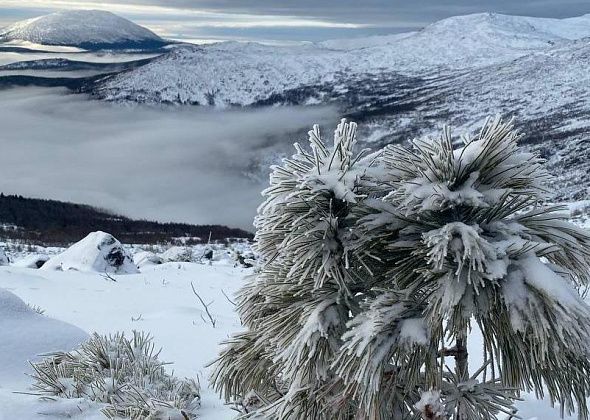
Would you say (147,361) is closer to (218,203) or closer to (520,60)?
(218,203)

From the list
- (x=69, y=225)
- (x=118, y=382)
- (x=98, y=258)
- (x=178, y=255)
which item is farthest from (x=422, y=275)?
(x=69, y=225)

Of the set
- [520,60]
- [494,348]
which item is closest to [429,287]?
[494,348]

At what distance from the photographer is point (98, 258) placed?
11.7 m

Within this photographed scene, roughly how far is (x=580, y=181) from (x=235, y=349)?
5551 cm

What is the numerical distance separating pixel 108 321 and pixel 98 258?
6297 millimetres

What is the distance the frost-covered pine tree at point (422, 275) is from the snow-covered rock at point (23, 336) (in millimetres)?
2802

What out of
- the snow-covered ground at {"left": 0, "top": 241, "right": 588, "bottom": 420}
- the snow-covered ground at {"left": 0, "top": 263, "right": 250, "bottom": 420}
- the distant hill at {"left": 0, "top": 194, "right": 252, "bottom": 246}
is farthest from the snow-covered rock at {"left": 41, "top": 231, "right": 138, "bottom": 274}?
the distant hill at {"left": 0, "top": 194, "right": 252, "bottom": 246}

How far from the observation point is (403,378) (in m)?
1.86

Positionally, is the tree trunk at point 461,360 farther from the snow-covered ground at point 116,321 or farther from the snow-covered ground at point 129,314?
the snow-covered ground at point 129,314

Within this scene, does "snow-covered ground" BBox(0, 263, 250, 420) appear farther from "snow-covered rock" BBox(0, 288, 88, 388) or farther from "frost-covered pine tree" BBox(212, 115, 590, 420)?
"frost-covered pine tree" BBox(212, 115, 590, 420)

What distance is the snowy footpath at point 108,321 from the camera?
130 inches

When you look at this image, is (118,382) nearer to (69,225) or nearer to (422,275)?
(422,275)

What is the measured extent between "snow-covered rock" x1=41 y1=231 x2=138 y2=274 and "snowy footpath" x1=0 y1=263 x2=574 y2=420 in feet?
6.60

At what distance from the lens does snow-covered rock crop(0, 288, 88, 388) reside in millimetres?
4008
